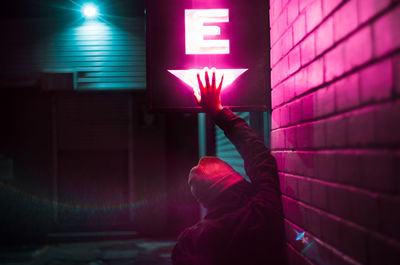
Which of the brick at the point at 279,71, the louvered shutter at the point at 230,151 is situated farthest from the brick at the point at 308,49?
the louvered shutter at the point at 230,151

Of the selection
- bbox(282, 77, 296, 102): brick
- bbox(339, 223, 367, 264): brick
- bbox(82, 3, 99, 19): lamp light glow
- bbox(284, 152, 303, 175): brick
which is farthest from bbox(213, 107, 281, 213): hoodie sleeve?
bbox(82, 3, 99, 19): lamp light glow

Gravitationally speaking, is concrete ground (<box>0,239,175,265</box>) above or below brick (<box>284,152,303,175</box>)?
below

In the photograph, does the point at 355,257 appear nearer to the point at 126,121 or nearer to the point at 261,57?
the point at 261,57

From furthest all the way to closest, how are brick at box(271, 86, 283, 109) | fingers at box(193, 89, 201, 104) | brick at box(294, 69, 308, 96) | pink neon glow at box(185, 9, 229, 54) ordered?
pink neon glow at box(185, 9, 229, 54)
fingers at box(193, 89, 201, 104)
brick at box(271, 86, 283, 109)
brick at box(294, 69, 308, 96)

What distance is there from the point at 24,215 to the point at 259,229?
7.80 metres

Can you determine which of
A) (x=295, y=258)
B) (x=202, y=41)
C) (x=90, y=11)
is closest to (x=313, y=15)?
(x=202, y=41)

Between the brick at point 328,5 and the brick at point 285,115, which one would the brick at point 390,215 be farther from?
the brick at point 285,115

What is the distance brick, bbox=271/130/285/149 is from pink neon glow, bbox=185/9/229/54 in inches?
29.4

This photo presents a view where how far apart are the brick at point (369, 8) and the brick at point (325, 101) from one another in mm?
362

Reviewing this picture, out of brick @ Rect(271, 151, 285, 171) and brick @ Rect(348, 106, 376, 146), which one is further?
brick @ Rect(271, 151, 285, 171)

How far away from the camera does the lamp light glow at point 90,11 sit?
7846 millimetres

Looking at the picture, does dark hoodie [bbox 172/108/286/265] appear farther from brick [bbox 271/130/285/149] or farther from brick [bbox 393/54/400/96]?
brick [bbox 393/54/400/96]

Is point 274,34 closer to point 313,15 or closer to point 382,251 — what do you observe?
point 313,15

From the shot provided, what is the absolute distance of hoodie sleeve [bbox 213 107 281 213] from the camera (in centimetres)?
216
